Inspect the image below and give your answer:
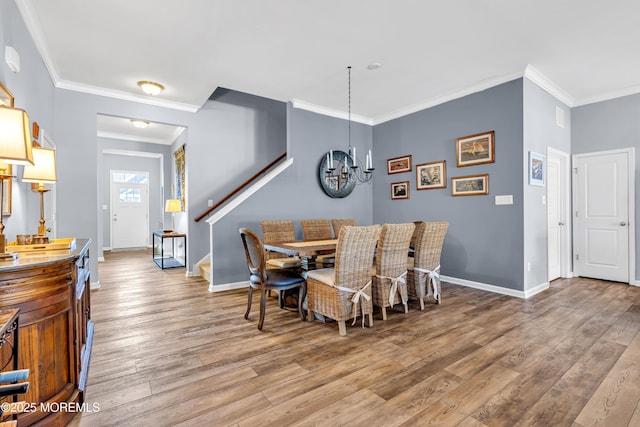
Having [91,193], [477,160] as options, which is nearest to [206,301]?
[91,193]

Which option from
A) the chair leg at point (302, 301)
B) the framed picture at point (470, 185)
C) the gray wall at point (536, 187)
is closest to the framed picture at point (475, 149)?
the framed picture at point (470, 185)

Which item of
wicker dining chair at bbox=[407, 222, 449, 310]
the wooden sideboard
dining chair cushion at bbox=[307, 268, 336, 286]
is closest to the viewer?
the wooden sideboard

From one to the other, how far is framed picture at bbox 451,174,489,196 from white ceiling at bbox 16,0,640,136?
123cm

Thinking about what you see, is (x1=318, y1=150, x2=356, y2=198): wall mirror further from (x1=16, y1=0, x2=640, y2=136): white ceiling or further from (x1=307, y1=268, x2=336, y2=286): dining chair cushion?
(x1=307, y1=268, x2=336, y2=286): dining chair cushion

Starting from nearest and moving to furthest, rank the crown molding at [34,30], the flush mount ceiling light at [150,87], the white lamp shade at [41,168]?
the white lamp shade at [41,168] → the crown molding at [34,30] → the flush mount ceiling light at [150,87]

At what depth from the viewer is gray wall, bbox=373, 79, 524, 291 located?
155 inches

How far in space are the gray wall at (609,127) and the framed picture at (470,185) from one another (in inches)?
75.7

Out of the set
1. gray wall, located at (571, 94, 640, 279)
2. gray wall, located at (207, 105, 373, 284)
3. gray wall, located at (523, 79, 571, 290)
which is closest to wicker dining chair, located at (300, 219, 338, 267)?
gray wall, located at (207, 105, 373, 284)

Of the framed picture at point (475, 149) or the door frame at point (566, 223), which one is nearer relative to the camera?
the framed picture at point (475, 149)

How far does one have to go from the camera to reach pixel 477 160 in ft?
14.2

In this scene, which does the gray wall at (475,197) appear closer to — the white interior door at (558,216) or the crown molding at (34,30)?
the white interior door at (558,216)

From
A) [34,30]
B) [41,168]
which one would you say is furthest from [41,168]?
[34,30]

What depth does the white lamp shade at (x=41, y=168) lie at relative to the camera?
82.4 inches

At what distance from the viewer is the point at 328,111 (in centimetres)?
537
